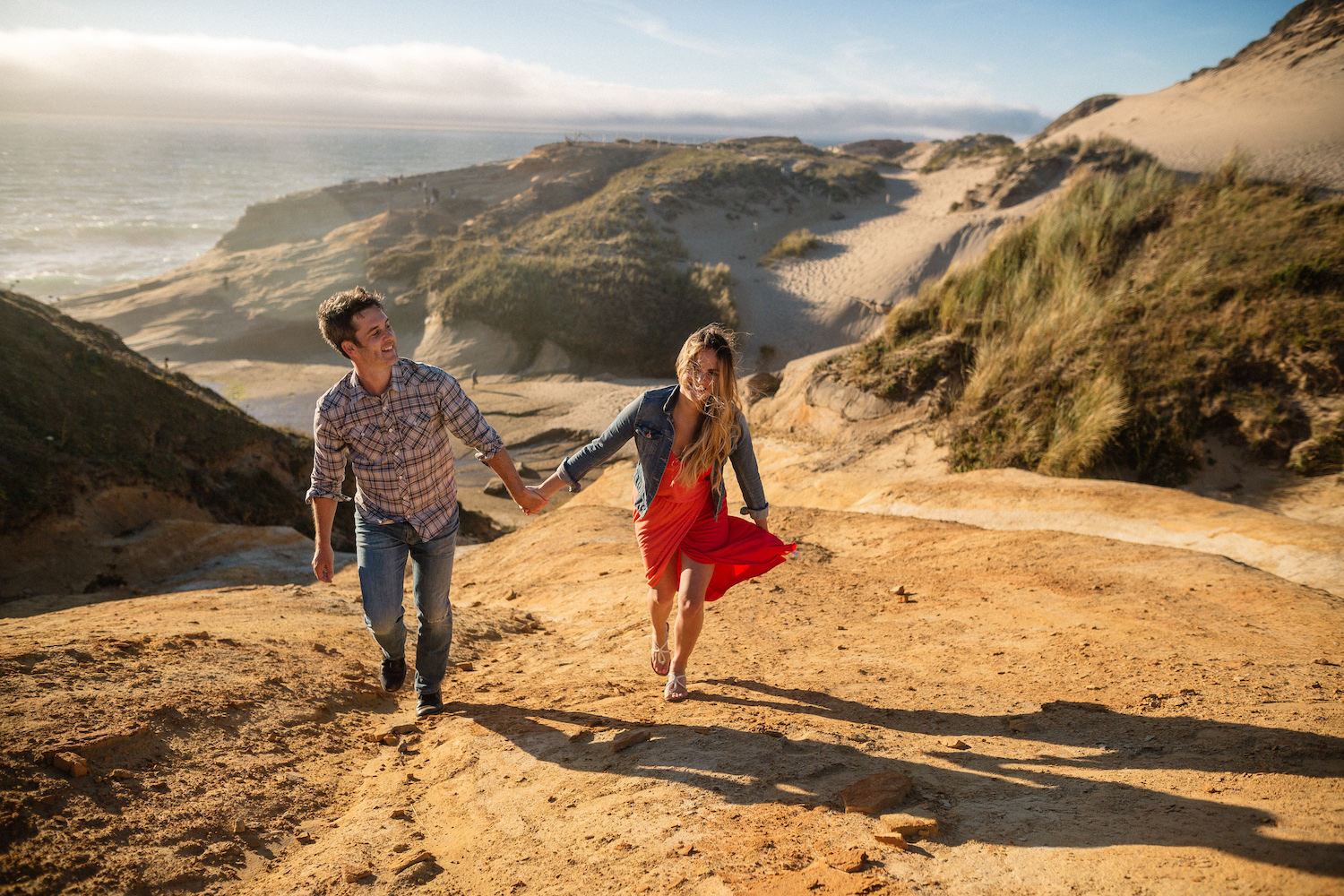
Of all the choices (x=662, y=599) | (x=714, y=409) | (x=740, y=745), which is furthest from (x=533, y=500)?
(x=740, y=745)

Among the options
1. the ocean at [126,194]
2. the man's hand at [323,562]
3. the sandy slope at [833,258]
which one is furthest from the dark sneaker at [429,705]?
the ocean at [126,194]

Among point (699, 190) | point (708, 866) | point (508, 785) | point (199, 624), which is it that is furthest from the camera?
point (699, 190)

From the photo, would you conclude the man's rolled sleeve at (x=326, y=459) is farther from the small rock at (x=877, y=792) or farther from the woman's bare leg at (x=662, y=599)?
the small rock at (x=877, y=792)

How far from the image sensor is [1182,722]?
2.91 meters

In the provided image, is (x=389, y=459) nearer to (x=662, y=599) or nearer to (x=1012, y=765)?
(x=662, y=599)

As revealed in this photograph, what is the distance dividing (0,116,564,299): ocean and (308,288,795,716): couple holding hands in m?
42.2

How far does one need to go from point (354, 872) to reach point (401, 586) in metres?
1.32

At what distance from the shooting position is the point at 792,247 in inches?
1326

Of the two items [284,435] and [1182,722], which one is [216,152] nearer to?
[284,435]

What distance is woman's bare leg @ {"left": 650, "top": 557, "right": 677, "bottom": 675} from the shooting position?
3422 millimetres

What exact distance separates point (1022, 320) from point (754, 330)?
18619mm

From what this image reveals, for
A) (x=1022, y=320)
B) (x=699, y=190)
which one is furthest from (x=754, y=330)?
(x=1022, y=320)

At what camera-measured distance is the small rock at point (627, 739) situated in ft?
9.88

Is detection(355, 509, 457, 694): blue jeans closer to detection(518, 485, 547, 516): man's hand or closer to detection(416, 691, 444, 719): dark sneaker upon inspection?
detection(416, 691, 444, 719): dark sneaker
